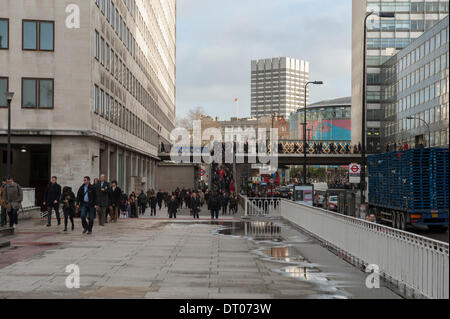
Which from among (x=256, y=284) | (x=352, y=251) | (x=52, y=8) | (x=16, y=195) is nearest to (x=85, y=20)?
(x=52, y=8)

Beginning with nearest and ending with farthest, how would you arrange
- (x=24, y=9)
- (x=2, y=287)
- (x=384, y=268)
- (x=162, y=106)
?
(x=2, y=287) < (x=384, y=268) < (x=24, y=9) < (x=162, y=106)

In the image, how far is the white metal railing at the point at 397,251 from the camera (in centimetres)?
849

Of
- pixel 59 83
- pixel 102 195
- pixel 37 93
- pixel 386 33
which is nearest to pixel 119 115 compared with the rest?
pixel 59 83

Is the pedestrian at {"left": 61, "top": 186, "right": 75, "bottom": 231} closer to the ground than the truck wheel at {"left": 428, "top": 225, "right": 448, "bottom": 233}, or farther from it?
farther from it

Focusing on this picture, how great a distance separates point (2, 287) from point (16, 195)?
38.3ft

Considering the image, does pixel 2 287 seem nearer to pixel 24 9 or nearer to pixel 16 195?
pixel 16 195

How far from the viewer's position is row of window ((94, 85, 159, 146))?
122 ft

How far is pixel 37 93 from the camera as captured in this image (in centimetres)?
3334

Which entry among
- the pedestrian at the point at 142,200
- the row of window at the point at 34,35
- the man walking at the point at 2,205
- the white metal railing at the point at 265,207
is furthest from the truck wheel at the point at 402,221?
the row of window at the point at 34,35

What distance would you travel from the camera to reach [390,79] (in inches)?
3999

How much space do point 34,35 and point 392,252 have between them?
27.7 metres

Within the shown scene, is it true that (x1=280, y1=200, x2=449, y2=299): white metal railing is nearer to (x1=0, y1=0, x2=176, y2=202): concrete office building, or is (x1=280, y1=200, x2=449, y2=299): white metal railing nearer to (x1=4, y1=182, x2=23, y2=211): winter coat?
(x1=4, y1=182, x2=23, y2=211): winter coat

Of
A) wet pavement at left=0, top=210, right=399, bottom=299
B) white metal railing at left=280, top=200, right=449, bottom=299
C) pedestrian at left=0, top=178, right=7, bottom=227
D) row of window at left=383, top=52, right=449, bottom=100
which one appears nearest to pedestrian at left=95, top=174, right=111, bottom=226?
wet pavement at left=0, top=210, right=399, bottom=299

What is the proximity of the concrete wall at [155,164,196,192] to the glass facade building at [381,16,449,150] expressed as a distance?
2908cm
